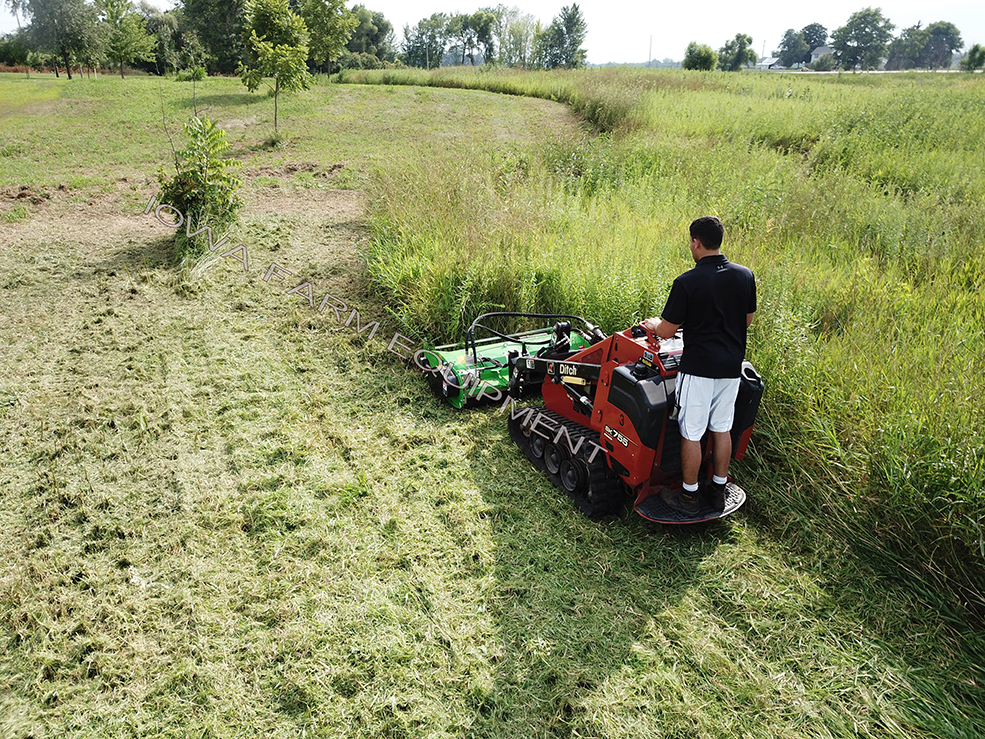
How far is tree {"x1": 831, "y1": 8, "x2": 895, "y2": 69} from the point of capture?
93312 millimetres

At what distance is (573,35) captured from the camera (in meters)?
67.7

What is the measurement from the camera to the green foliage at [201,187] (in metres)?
8.16

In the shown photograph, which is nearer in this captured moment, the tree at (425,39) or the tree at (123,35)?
the tree at (123,35)

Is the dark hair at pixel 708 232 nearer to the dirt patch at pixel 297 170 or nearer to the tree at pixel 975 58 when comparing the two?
the dirt patch at pixel 297 170

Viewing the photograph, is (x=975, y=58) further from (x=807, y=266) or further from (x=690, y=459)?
(x=690, y=459)

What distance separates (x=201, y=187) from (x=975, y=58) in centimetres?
8176

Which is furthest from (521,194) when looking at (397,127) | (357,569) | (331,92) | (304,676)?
(331,92)

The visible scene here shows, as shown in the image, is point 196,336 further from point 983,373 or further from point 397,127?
point 397,127

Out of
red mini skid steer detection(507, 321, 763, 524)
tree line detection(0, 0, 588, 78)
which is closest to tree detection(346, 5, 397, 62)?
tree line detection(0, 0, 588, 78)

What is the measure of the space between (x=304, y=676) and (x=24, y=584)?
193 centimetres

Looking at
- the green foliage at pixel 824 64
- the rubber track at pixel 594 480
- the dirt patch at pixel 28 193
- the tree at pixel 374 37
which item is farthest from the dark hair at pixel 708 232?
the green foliage at pixel 824 64

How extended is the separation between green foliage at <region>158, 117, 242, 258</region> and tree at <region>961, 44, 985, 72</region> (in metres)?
78.2

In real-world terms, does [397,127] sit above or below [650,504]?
above

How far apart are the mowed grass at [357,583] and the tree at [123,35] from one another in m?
30.9
